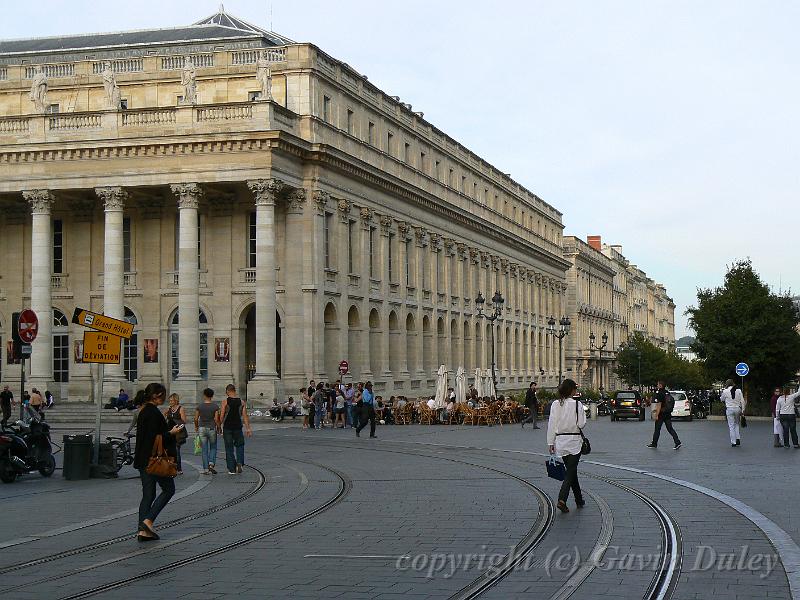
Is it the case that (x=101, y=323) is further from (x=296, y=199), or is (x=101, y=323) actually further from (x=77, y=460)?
(x=296, y=199)

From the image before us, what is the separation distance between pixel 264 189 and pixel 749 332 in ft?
86.6

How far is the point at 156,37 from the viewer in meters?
62.4

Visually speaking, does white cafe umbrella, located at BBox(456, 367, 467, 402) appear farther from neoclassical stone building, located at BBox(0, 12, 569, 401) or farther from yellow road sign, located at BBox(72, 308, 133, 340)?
yellow road sign, located at BBox(72, 308, 133, 340)

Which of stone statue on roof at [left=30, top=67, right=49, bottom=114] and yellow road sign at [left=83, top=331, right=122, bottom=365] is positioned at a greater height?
stone statue on roof at [left=30, top=67, right=49, bottom=114]

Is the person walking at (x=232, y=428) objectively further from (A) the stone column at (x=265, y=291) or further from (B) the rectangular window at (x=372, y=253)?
(B) the rectangular window at (x=372, y=253)

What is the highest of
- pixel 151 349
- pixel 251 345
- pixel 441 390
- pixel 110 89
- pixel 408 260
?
pixel 110 89

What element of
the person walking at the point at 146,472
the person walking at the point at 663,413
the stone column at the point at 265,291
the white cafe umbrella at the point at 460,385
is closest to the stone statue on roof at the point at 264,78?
the stone column at the point at 265,291

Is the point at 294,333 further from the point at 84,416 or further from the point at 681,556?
the point at 681,556

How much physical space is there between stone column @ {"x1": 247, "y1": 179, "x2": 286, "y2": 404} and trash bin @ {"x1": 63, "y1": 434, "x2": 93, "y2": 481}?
27283mm

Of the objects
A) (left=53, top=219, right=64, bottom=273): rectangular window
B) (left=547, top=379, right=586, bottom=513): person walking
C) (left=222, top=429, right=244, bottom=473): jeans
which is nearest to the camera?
(left=547, top=379, right=586, bottom=513): person walking

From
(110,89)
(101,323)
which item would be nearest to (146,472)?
(101,323)

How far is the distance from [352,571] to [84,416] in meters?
39.9

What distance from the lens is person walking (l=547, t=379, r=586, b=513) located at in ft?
52.0

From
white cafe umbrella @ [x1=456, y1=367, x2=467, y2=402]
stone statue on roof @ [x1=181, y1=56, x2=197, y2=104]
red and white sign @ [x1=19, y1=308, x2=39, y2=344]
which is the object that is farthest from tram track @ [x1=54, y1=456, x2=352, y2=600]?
stone statue on roof @ [x1=181, y1=56, x2=197, y2=104]
